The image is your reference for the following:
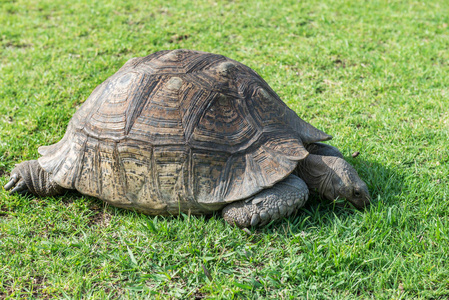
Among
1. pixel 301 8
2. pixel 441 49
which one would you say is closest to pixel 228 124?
pixel 441 49

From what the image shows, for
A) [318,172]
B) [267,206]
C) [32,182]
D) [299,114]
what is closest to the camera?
[267,206]

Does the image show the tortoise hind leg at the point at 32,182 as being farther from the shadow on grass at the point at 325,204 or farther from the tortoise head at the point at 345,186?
the tortoise head at the point at 345,186

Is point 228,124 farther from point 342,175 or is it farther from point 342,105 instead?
point 342,105

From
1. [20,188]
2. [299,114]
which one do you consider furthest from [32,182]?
[299,114]

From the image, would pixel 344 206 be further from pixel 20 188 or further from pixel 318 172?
pixel 20 188

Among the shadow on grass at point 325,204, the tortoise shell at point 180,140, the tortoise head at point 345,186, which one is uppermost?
the tortoise shell at point 180,140

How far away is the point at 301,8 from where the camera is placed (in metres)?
7.77

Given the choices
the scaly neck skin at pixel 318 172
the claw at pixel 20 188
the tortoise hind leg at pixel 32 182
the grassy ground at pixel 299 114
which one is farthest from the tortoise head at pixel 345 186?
the claw at pixel 20 188

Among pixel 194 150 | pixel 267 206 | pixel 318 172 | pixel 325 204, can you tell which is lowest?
pixel 325 204

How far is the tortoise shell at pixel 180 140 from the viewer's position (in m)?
2.94

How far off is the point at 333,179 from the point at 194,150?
1.12 m

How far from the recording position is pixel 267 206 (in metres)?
2.88

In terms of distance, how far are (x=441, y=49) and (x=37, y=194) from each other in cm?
614

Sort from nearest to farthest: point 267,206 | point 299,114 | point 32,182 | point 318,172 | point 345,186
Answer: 1. point 267,206
2. point 345,186
3. point 318,172
4. point 32,182
5. point 299,114
